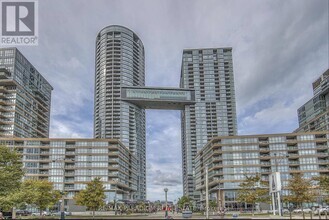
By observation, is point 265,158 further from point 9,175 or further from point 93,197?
point 9,175

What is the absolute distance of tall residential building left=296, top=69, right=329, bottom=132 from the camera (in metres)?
142

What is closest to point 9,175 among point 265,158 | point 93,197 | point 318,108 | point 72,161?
point 93,197

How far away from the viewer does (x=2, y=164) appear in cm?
4806

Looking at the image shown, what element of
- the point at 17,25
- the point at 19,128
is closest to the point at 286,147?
the point at 17,25

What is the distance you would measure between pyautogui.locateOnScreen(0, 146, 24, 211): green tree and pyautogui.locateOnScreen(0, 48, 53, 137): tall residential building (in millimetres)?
95086

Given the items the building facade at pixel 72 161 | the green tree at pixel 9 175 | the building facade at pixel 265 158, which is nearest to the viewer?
the green tree at pixel 9 175

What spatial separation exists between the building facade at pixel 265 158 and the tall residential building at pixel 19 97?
84.2m

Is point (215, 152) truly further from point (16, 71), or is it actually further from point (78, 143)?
point (16, 71)

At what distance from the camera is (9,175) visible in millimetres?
46938

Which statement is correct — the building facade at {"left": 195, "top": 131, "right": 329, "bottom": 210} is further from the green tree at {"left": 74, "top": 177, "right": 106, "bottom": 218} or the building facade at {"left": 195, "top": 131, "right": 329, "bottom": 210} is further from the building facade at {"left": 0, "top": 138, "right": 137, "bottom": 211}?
the green tree at {"left": 74, "top": 177, "right": 106, "bottom": 218}

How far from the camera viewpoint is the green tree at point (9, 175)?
45331mm

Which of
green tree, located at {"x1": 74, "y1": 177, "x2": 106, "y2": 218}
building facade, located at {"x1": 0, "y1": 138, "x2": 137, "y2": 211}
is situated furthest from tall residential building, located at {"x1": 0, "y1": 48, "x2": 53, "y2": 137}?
green tree, located at {"x1": 74, "y1": 177, "x2": 106, "y2": 218}

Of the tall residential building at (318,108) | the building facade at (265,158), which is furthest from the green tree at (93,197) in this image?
the tall residential building at (318,108)

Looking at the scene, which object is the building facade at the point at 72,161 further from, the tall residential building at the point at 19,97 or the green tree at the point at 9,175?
the green tree at the point at 9,175
